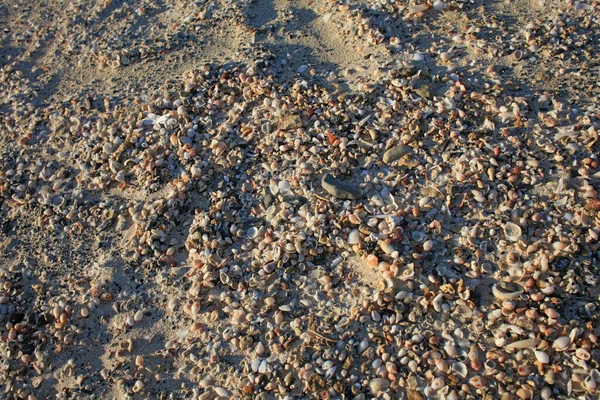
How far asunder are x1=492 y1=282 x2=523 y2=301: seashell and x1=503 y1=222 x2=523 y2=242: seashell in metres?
0.26

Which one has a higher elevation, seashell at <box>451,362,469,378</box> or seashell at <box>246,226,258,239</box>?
seashell at <box>246,226,258,239</box>

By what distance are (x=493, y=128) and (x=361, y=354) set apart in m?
1.61

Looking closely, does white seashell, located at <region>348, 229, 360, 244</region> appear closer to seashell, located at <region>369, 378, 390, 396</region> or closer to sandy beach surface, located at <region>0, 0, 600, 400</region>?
sandy beach surface, located at <region>0, 0, 600, 400</region>

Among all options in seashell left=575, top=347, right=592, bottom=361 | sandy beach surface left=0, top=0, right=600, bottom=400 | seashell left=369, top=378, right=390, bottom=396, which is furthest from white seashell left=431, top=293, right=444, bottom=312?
seashell left=575, top=347, right=592, bottom=361

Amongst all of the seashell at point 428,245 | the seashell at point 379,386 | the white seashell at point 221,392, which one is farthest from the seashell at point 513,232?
the white seashell at point 221,392

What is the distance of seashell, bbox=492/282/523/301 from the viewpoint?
8.23 feet

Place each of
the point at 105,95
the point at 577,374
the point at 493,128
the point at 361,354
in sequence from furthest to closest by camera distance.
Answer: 1. the point at 105,95
2. the point at 493,128
3. the point at 361,354
4. the point at 577,374

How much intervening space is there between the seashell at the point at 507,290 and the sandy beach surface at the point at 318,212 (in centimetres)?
1

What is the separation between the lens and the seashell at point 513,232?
2691mm

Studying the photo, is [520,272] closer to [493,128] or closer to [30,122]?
[493,128]

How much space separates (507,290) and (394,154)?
3.36 ft

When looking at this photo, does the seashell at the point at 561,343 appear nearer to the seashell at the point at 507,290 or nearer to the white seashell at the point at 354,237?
the seashell at the point at 507,290

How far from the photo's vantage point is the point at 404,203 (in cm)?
289

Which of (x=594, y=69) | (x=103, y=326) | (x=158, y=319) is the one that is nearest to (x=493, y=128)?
(x=594, y=69)
